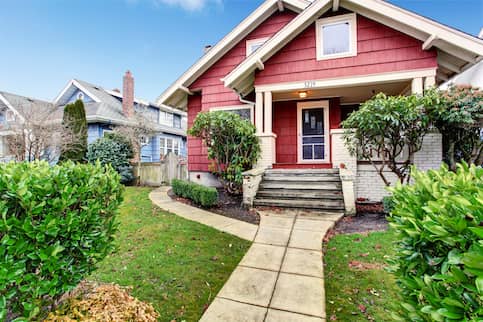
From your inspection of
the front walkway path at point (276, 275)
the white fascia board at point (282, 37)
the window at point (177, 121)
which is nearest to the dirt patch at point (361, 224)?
the front walkway path at point (276, 275)

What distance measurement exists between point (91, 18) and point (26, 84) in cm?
1405

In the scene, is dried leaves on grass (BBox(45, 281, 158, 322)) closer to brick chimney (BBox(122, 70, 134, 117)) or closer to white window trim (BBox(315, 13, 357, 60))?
white window trim (BBox(315, 13, 357, 60))

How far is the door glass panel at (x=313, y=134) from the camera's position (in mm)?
9367

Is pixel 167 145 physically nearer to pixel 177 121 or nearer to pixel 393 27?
pixel 177 121

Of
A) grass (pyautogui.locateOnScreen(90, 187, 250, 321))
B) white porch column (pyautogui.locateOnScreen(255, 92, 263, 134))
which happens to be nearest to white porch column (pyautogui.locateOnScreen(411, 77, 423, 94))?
white porch column (pyautogui.locateOnScreen(255, 92, 263, 134))

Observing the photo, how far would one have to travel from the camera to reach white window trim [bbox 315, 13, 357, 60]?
23.9 ft

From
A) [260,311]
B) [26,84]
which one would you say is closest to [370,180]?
[260,311]

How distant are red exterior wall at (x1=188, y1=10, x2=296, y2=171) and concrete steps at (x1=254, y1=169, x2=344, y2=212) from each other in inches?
140

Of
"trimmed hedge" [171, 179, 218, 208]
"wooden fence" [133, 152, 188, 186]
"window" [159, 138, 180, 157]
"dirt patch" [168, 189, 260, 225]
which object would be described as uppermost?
"window" [159, 138, 180, 157]

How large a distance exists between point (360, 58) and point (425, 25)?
65.8 inches

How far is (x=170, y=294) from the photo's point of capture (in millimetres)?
2582

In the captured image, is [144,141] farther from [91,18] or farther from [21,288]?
[21,288]

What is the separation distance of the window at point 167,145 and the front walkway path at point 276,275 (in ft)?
50.2

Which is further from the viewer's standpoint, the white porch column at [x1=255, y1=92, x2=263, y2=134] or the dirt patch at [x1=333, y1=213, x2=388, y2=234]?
the white porch column at [x1=255, y1=92, x2=263, y2=134]
